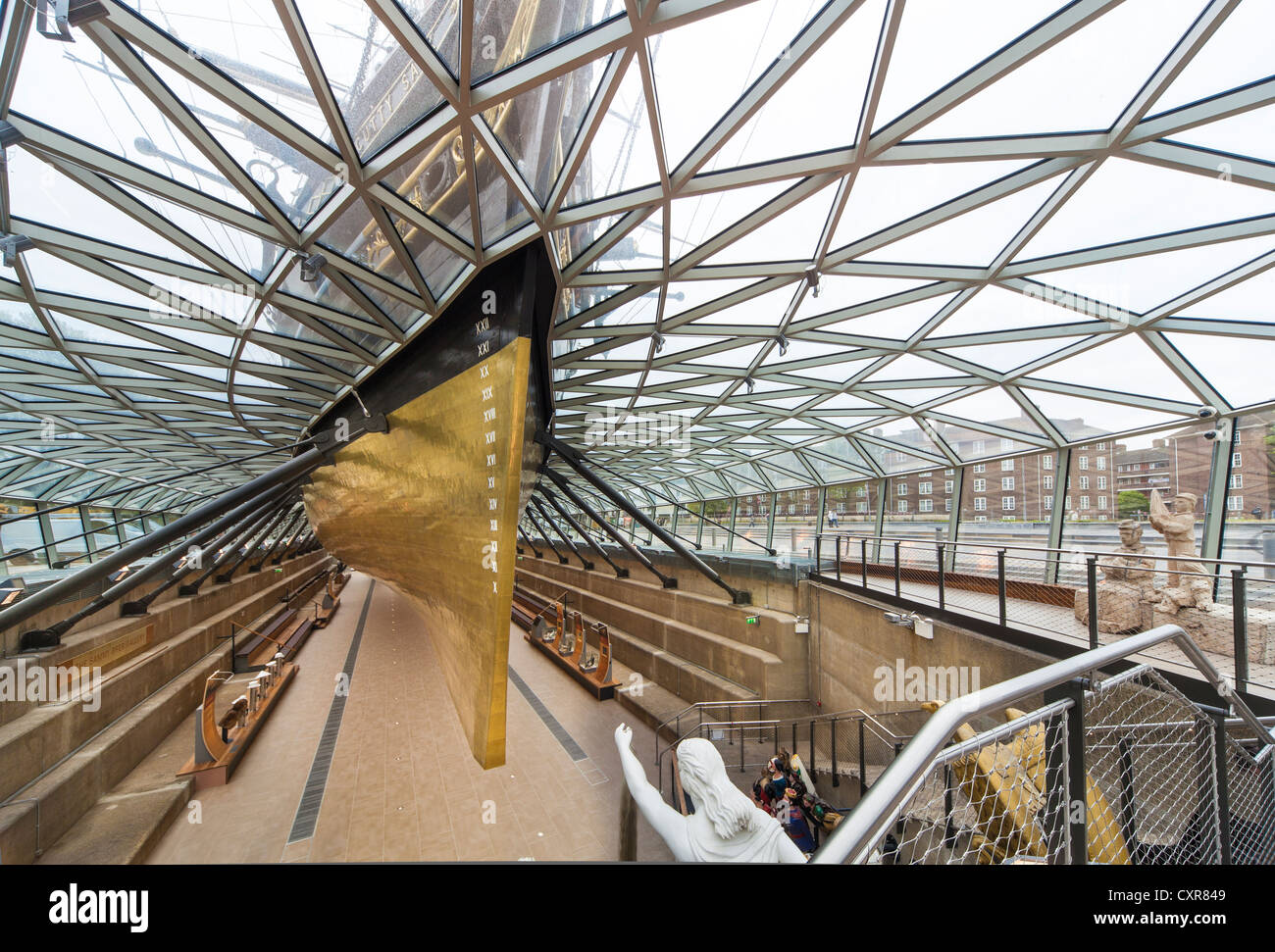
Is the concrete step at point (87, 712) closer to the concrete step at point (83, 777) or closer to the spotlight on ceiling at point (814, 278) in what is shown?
the concrete step at point (83, 777)

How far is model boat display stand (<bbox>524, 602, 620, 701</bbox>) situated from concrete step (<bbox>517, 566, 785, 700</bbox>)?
5.04 ft

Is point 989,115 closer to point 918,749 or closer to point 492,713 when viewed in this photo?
point 918,749

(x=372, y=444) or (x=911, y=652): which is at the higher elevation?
(x=372, y=444)

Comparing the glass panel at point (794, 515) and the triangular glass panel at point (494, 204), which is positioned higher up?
the triangular glass panel at point (494, 204)

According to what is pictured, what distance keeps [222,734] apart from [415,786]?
4.04 metres

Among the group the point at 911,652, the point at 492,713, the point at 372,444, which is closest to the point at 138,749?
the point at 372,444

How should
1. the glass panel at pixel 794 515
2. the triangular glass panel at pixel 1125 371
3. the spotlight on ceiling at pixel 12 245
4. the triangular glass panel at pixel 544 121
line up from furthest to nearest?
the glass panel at pixel 794 515, the triangular glass panel at pixel 1125 371, the spotlight on ceiling at pixel 12 245, the triangular glass panel at pixel 544 121

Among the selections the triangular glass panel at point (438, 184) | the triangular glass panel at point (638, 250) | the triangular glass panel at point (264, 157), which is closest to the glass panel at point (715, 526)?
the triangular glass panel at point (638, 250)

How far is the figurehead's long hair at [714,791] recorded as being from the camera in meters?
3.08

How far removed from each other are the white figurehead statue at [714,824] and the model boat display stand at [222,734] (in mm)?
9108

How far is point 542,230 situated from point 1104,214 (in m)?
7.27

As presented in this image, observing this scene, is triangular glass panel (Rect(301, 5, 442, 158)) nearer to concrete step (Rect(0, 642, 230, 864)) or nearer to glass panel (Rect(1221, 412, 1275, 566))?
concrete step (Rect(0, 642, 230, 864))

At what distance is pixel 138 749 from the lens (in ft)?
29.7

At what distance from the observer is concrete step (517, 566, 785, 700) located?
481 inches
